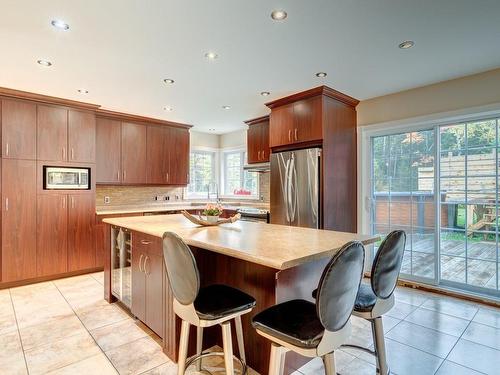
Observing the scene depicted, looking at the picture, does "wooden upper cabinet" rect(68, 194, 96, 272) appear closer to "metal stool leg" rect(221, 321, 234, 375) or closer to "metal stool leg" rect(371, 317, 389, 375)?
"metal stool leg" rect(221, 321, 234, 375)

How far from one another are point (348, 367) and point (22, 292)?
383cm

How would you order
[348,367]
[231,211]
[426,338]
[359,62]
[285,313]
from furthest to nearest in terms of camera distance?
[231,211] → [359,62] → [426,338] → [348,367] → [285,313]

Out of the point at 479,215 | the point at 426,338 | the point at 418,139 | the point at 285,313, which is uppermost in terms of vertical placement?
the point at 418,139

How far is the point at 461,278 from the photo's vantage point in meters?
3.47

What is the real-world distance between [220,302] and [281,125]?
9.51 feet

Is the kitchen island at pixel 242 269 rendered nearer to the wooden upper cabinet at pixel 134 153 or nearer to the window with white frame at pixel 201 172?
the wooden upper cabinet at pixel 134 153

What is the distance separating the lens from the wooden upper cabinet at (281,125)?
155 inches

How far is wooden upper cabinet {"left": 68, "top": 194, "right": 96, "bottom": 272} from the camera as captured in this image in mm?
4109

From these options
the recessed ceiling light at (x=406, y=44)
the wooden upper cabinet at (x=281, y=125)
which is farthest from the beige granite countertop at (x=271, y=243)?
the wooden upper cabinet at (x=281, y=125)

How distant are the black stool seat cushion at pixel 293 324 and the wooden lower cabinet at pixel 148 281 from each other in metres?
1.05

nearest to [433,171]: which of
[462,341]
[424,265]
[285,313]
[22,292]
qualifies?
[424,265]

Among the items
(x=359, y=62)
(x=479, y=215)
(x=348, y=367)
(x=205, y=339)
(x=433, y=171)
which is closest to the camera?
(x=348, y=367)

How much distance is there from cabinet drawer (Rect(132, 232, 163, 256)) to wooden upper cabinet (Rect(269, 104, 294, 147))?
7.66ft

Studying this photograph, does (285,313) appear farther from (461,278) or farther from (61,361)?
(461,278)
